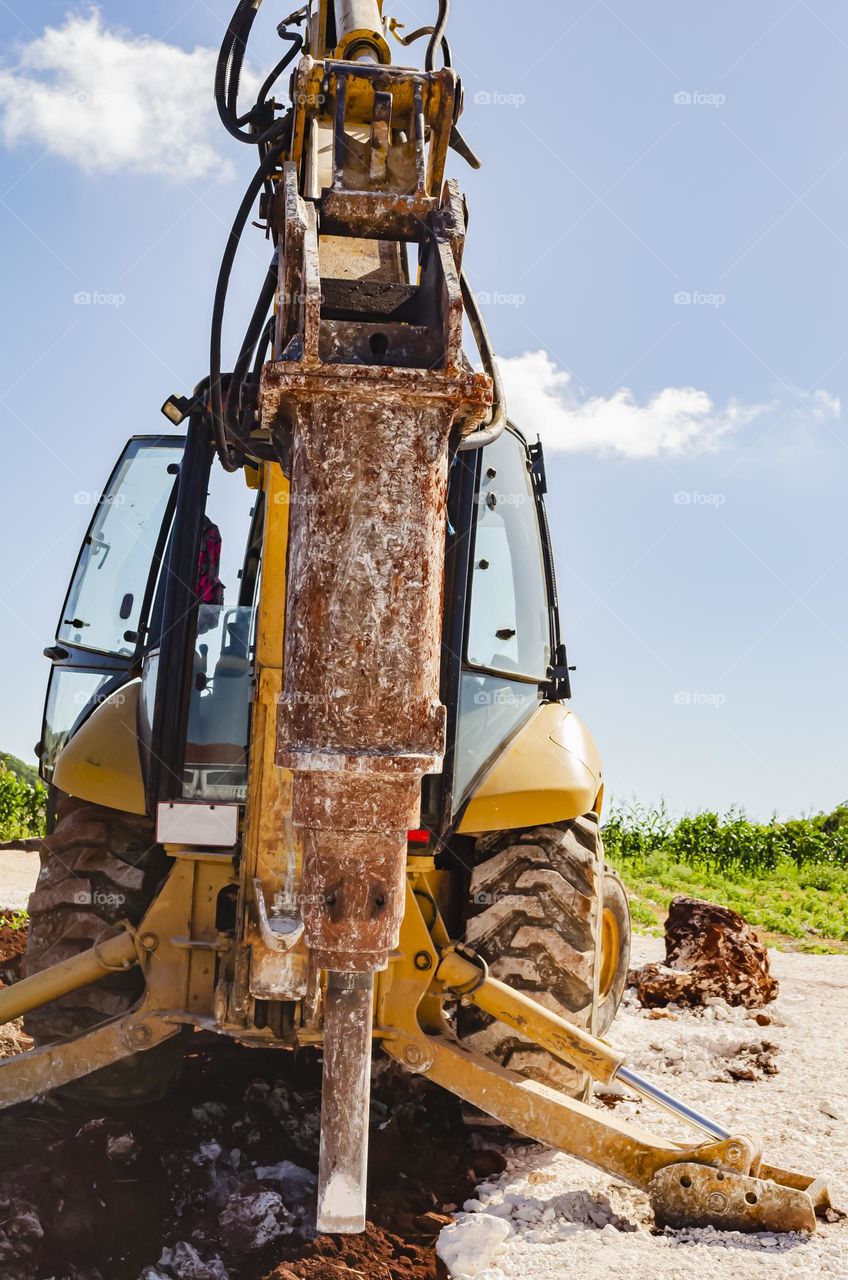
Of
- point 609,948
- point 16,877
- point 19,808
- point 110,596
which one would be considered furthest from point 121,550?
point 19,808

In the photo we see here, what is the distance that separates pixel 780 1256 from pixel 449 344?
2.79 m

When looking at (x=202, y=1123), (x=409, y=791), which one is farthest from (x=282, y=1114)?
(x=409, y=791)

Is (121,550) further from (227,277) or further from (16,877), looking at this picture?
(16,877)

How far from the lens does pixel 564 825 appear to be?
4.31 meters

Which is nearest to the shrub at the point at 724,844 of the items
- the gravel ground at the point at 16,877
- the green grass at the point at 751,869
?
the green grass at the point at 751,869

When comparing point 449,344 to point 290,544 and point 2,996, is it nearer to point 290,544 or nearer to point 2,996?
point 290,544

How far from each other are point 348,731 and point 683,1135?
3.34 meters

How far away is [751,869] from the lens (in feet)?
54.0

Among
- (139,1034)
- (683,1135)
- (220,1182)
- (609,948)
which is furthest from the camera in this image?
(609,948)

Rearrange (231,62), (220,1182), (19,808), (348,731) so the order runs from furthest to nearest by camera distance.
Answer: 1. (19,808)
2. (220,1182)
3. (231,62)
4. (348,731)

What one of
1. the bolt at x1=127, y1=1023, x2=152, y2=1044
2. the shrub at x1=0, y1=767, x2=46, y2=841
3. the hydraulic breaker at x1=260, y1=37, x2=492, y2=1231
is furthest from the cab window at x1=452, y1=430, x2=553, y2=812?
the shrub at x1=0, y1=767, x2=46, y2=841

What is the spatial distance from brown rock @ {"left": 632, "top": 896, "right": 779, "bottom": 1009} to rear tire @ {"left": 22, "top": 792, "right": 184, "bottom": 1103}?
396 cm

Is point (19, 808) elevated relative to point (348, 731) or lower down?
lower down

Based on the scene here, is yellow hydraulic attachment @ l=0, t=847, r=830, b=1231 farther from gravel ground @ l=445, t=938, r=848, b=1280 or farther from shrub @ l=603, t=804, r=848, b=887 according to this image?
shrub @ l=603, t=804, r=848, b=887
